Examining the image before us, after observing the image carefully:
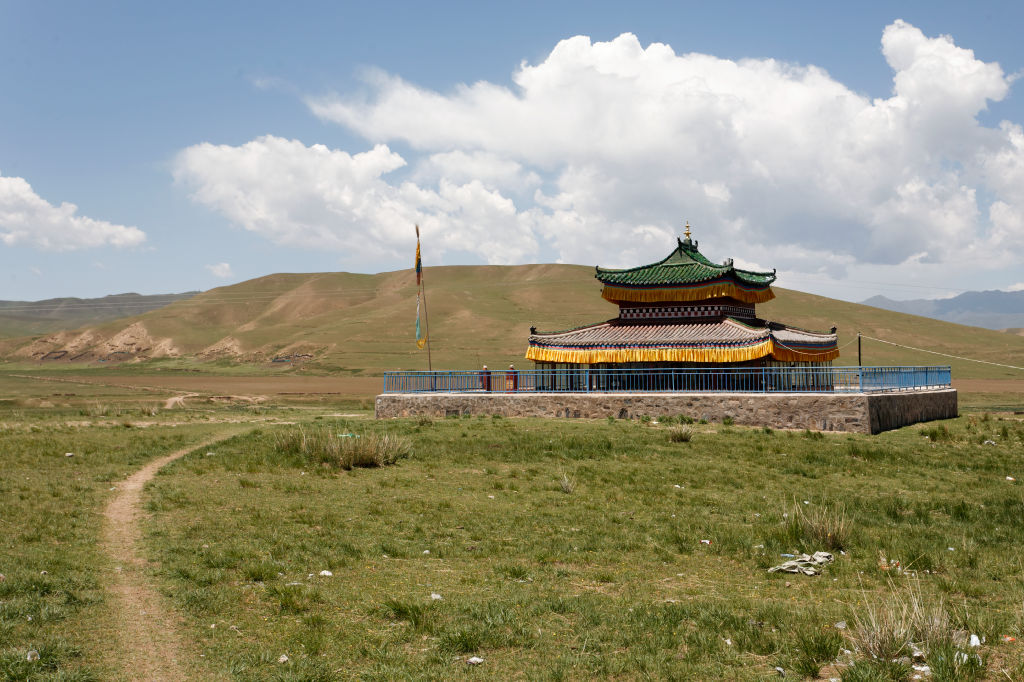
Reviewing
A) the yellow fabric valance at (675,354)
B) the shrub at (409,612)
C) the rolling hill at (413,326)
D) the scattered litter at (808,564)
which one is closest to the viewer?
the shrub at (409,612)

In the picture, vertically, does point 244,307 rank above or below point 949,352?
above

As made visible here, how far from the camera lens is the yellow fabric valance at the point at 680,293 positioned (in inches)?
1410

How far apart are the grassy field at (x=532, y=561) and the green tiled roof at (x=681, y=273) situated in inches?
583

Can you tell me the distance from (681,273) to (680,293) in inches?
43.1

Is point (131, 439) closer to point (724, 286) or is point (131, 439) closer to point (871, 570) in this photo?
point (871, 570)

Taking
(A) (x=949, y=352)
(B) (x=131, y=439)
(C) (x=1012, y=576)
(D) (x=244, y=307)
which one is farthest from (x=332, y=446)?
(D) (x=244, y=307)

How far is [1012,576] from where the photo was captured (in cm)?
1037

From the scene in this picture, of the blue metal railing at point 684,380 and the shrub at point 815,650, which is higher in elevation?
the blue metal railing at point 684,380

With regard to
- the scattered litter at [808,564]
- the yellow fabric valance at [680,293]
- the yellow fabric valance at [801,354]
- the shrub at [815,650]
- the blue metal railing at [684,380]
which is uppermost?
the yellow fabric valance at [680,293]

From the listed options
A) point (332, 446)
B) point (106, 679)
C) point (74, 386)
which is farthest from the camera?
point (74, 386)

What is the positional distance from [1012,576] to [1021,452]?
15.6 meters

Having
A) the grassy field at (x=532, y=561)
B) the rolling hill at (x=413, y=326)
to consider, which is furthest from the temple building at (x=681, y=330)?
the rolling hill at (x=413, y=326)

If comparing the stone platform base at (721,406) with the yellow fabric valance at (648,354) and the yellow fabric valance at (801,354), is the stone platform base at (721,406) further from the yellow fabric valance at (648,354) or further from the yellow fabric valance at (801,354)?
the yellow fabric valance at (801,354)

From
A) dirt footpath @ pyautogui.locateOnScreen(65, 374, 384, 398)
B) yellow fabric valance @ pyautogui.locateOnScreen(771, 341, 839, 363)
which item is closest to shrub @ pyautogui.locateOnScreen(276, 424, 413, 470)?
yellow fabric valance @ pyautogui.locateOnScreen(771, 341, 839, 363)
